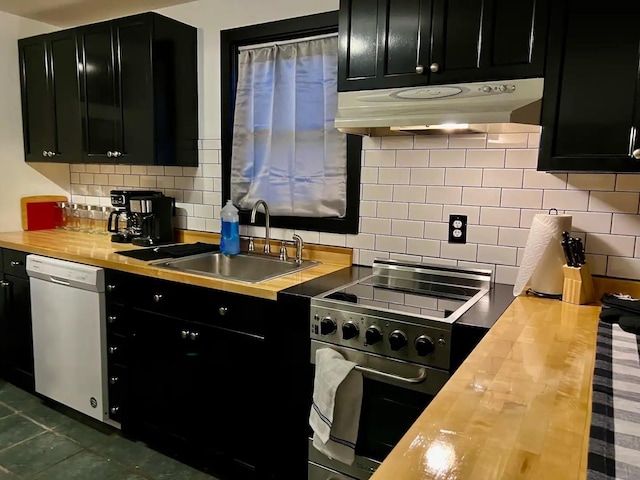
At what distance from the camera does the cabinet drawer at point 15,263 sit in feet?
9.63

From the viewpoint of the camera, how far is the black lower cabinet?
9.80 ft

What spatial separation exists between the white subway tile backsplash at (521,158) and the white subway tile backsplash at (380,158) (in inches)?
20.7

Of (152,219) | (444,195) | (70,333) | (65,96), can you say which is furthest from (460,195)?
(65,96)

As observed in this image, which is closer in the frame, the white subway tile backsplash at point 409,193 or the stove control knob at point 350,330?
the stove control knob at point 350,330

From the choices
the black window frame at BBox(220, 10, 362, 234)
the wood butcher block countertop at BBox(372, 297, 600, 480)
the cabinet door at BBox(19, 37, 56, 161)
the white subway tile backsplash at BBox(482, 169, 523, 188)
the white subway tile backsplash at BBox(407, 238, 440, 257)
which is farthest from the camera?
the cabinet door at BBox(19, 37, 56, 161)

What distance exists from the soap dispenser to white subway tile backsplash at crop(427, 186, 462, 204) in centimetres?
109

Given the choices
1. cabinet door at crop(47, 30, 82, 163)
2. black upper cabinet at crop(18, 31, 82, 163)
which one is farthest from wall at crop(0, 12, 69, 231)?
cabinet door at crop(47, 30, 82, 163)

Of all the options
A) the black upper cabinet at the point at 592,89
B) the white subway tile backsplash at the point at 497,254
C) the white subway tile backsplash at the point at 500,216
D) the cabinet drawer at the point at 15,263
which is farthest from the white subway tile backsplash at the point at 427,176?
the cabinet drawer at the point at 15,263

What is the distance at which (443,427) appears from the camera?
93 cm

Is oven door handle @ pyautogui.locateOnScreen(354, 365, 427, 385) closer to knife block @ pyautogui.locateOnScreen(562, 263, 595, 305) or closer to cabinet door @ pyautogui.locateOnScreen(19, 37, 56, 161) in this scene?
knife block @ pyautogui.locateOnScreen(562, 263, 595, 305)

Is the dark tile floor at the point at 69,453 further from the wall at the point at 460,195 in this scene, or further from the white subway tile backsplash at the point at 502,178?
the white subway tile backsplash at the point at 502,178

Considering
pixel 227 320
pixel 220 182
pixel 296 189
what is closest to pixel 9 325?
pixel 220 182

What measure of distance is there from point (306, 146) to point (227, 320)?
1038 millimetres

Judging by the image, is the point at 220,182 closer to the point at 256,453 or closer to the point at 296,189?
the point at 296,189
